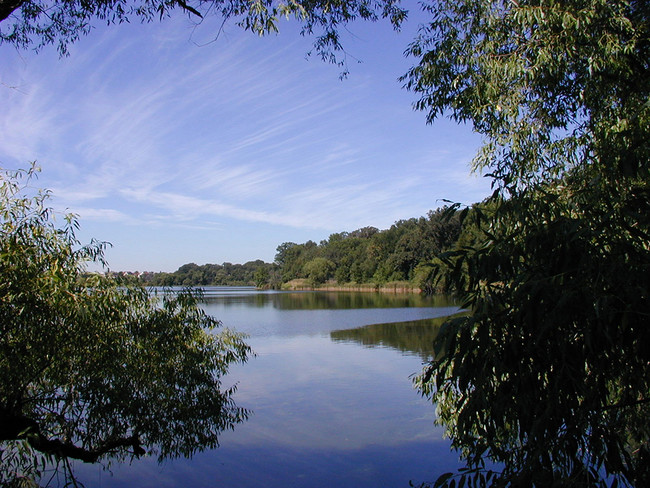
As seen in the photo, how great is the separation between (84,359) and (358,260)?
187ft

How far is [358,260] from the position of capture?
199 ft

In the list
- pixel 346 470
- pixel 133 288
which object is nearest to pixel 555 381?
pixel 133 288

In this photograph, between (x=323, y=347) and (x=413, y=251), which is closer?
(x=323, y=347)

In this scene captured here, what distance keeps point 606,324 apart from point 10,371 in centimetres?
366

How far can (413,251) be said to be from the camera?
154 ft

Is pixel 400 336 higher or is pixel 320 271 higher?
pixel 320 271

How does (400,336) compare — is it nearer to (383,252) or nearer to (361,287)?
(361,287)

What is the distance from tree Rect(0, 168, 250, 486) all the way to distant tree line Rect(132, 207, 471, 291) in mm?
23049

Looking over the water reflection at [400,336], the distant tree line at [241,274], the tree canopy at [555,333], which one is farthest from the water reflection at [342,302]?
the distant tree line at [241,274]

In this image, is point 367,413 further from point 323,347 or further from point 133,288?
point 323,347

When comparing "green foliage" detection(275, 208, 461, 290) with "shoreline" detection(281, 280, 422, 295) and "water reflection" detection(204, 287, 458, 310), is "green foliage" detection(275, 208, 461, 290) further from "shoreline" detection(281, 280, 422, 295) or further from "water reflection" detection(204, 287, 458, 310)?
"water reflection" detection(204, 287, 458, 310)

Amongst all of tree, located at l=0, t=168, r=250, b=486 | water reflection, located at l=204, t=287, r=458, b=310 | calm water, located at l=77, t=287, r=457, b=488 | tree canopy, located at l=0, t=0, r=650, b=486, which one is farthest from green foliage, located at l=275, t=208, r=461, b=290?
tree canopy, located at l=0, t=0, r=650, b=486

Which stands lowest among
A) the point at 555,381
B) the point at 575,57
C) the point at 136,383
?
the point at 136,383

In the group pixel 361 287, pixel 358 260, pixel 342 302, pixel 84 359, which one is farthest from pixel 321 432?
pixel 358 260
